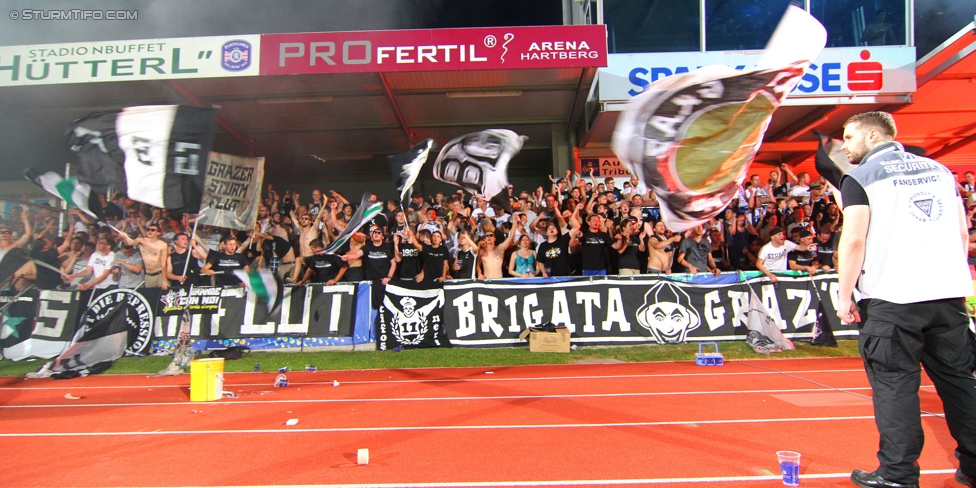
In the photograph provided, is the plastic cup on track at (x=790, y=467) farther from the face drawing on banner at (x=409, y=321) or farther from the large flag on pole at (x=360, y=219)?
the large flag on pole at (x=360, y=219)

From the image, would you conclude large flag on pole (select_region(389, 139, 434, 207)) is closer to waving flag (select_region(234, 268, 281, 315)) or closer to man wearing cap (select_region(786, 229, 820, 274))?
waving flag (select_region(234, 268, 281, 315))

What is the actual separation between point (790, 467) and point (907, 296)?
1.27 m

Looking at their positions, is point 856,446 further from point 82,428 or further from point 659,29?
point 659,29

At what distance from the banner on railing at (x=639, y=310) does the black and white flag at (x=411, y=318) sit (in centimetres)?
22

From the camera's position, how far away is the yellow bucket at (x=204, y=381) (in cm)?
733

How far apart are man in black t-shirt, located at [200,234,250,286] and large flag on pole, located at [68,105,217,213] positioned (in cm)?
245

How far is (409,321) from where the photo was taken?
11.0 m

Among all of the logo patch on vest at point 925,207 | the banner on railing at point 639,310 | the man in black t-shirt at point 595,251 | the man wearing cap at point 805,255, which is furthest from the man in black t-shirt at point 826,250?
the logo patch on vest at point 925,207

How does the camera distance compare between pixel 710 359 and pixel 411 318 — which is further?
pixel 411 318

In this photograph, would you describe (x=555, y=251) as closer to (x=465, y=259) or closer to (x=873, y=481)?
(x=465, y=259)

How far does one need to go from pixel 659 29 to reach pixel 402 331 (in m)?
11.1

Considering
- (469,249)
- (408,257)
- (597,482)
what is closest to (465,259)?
(469,249)

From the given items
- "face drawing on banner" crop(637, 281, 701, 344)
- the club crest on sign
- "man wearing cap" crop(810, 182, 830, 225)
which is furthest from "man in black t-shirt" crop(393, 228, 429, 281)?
"man wearing cap" crop(810, 182, 830, 225)

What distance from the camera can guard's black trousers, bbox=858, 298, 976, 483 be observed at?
321cm
